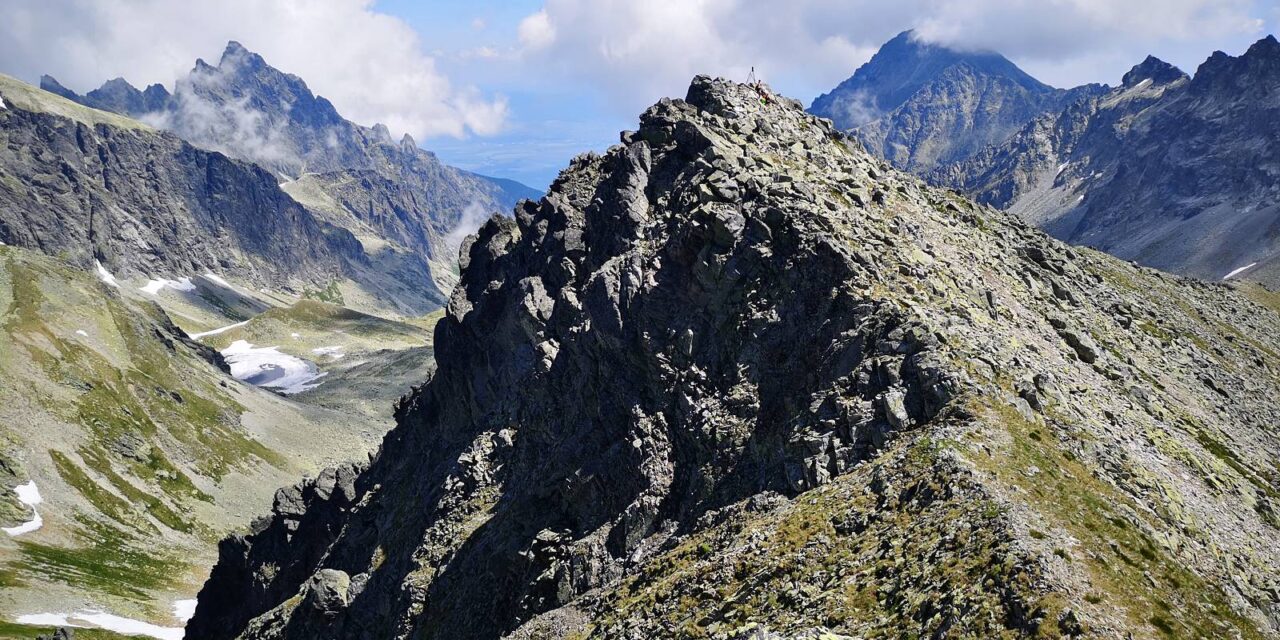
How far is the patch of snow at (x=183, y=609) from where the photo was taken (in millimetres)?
137000

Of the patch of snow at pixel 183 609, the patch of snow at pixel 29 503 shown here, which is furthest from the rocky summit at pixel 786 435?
the patch of snow at pixel 29 503

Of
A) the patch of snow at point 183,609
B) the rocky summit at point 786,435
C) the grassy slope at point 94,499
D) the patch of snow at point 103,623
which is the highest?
the rocky summit at point 786,435

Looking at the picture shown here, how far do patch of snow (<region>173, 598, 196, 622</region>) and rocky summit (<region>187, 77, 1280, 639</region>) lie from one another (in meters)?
64.8

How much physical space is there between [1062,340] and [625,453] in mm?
28011

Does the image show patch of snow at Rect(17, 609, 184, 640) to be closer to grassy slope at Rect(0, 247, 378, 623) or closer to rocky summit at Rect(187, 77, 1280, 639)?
grassy slope at Rect(0, 247, 378, 623)

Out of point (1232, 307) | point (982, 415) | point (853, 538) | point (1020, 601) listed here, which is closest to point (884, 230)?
point (982, 415)

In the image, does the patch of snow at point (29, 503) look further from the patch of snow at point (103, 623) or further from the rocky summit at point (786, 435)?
the rocky summit at point (786, 435)

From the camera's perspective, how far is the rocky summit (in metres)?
30.0

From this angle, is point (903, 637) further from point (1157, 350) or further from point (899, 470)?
point (1157, 350)

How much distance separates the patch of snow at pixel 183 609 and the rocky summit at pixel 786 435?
6479 centimetres

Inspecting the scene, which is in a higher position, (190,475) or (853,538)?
(853,538)

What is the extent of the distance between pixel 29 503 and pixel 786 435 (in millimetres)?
157543

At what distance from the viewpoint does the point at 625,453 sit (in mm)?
48531

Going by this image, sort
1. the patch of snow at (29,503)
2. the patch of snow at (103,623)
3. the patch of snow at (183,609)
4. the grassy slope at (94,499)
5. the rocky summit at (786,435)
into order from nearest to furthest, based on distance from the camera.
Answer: the rocky summit at (786,435)
the patch of snow at (103,623)
the grassy slope at (94,499)
the patch of snow at (183,609)
the patch of snow at (29,503)
